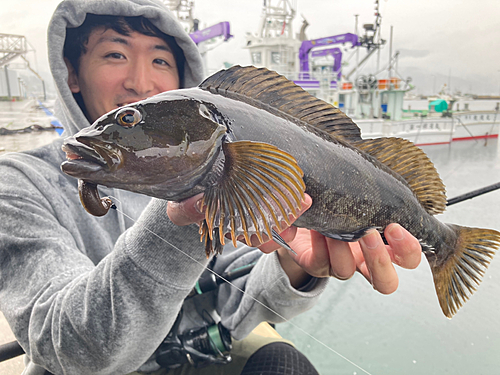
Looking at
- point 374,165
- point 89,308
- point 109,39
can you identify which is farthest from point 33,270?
point 374,165

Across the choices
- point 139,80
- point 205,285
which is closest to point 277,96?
point 139,80

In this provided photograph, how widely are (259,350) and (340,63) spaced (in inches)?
312

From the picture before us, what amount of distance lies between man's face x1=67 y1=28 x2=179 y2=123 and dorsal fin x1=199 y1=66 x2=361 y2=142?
364 mm

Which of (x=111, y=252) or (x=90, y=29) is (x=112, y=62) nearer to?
(x=90, y=29)

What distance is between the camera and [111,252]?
737mm

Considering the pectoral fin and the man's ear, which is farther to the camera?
the man's ear

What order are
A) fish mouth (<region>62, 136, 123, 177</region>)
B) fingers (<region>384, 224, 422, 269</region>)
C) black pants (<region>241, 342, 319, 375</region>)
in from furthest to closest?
black pants (<region>241, 342, 319, 375</region>)
fingers (<region>384, 224, 422, 269</region>)
fish mouth (<region>62, 136, 123, 177</region>)

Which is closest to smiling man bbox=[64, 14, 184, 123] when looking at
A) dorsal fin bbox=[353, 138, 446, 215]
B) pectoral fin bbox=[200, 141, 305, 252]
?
pectoral fin bbox=[200, 141, 305, 252]

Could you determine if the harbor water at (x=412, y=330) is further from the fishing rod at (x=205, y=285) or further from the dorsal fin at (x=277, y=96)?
the dorsal fin at (x=277, y=96)

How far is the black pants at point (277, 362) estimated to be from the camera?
105cm

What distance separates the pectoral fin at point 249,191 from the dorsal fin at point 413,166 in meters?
0.25

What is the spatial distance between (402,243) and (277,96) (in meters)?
0.36

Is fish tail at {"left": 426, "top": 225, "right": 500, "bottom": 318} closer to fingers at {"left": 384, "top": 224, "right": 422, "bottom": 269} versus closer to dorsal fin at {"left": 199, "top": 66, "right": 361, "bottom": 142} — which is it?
fingers at {"left": 384, "top": 224, "right": 422, "bottom": 269}

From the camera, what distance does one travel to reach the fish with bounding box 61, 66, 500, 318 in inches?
16.1
